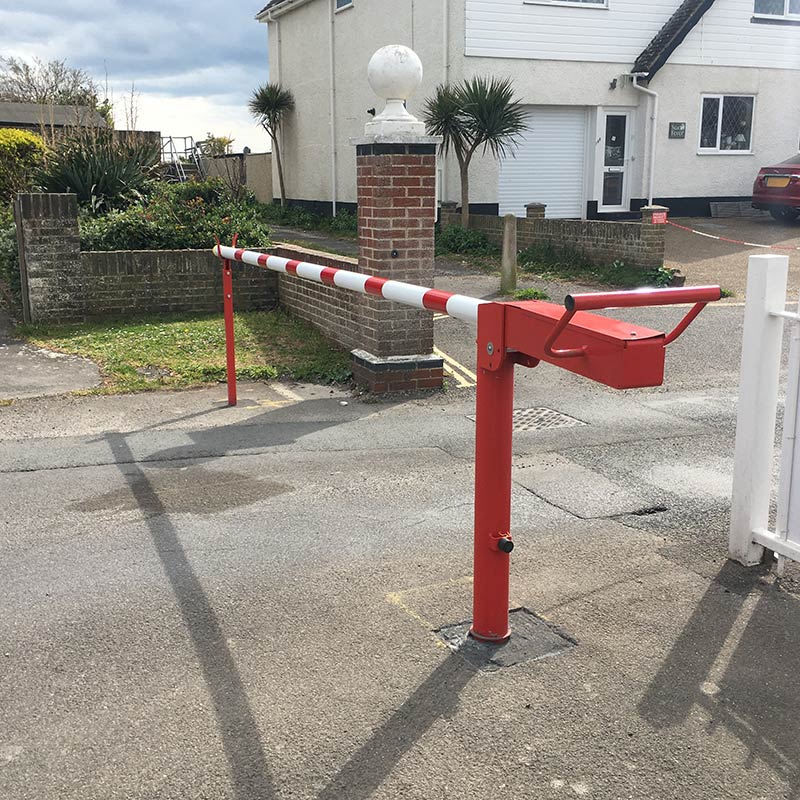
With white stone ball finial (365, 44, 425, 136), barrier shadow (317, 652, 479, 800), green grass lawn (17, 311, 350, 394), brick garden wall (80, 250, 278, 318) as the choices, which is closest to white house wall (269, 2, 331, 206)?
brick garden wall (80, 250, 278, 318)

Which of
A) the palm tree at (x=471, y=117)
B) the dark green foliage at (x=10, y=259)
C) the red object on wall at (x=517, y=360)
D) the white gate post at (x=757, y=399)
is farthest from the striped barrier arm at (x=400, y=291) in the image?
the palm tree at (x=471, y=117)

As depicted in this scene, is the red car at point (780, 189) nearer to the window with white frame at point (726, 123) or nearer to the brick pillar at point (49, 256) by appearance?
the window with white frame at point (726, 123)

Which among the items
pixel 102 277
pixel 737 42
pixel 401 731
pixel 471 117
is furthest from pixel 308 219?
pixel 401 731

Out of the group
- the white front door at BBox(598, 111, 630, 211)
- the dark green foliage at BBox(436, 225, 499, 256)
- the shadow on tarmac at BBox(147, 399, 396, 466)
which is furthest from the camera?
the white front door at BBox(598, 111, 630, 211)

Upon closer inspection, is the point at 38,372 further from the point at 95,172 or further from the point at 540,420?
the point at 95,172

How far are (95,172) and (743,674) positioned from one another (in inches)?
447

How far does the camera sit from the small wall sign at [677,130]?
20328 mm

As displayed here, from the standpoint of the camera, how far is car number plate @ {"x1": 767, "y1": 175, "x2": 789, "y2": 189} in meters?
18.6

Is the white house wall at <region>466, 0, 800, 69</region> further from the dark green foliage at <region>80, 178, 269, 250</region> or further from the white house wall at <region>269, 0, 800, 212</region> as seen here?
the dark green foliage at <region>80, 178, 269, 250</region>

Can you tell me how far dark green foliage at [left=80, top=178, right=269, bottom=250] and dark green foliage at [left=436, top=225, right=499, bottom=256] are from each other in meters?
5.02

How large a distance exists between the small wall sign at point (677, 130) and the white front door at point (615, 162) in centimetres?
104

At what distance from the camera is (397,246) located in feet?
24.6

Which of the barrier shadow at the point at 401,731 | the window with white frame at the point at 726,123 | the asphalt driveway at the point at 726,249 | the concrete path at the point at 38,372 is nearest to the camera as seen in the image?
the barrier shadow at the point at 401,731

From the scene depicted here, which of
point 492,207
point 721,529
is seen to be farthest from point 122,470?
point 492,207
